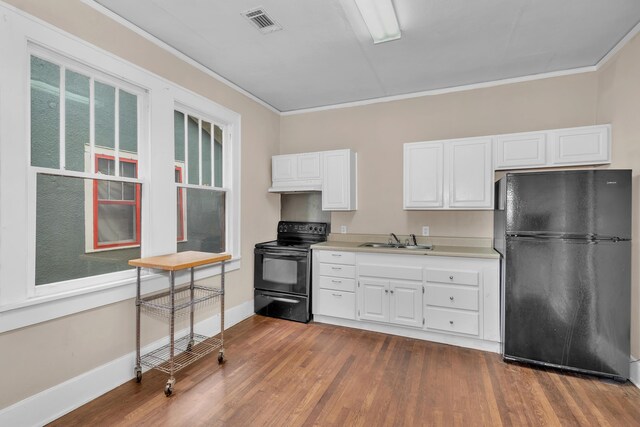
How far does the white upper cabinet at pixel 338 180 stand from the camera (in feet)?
12.4

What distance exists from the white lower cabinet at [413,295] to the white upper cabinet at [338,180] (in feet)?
2.11

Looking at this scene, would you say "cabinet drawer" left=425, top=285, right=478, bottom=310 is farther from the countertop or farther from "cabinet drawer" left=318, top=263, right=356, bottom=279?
"cabinet drawer" left=318, top=263, right=356, bottom=279

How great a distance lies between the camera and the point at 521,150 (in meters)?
3.06

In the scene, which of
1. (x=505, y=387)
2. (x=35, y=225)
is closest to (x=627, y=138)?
(x=505, y=387)

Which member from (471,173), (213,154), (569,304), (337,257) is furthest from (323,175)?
(569,304)

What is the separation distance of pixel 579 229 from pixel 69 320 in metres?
3.78

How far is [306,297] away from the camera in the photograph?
141 inches

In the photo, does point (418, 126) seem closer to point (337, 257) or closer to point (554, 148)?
point (554, 148)

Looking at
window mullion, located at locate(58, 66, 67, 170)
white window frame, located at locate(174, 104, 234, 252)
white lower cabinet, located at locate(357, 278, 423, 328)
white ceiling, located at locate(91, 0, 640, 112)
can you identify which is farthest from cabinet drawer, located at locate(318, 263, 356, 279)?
window mullion, located at locate(58, 66, 67, 170)

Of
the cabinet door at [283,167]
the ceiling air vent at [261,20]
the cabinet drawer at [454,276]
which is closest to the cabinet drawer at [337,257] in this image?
the cabinet drawer at [454,276]

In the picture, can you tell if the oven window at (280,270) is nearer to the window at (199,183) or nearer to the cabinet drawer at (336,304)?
the cabinet drawer at (336,304)

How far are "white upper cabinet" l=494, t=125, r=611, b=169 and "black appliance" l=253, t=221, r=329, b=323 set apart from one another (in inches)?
92.8

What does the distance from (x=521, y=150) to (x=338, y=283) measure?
233 cm

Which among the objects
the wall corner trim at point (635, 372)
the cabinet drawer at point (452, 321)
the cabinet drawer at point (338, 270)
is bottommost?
the wall corner trim at point (635, 372)
